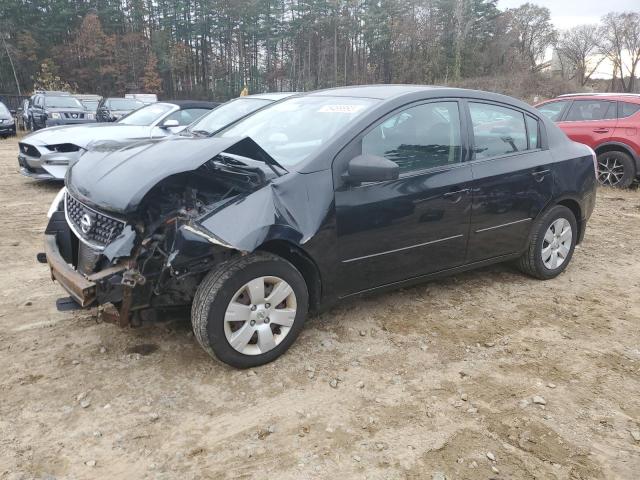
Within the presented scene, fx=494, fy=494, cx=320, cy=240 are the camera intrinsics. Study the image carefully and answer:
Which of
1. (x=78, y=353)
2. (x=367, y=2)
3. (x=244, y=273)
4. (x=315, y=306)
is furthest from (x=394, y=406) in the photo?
(x=367, y=2)

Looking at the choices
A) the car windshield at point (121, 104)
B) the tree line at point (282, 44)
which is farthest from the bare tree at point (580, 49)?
the car windshield at point (121, 104)

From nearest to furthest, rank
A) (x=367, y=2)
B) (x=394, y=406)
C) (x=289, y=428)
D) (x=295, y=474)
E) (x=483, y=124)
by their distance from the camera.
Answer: (x=295, y=474), (x=289, y=428), (x=394, y=406), (x=483, y=124), (x=367, y=2)

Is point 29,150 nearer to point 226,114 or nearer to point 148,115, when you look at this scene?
point 148,115

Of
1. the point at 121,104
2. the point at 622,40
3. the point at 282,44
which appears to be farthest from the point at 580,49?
the point at 121,104

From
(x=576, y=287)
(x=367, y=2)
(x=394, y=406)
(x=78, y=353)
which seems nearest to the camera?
(x=394, y=406)

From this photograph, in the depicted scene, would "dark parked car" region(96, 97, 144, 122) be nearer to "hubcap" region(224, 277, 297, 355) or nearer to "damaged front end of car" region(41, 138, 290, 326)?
"damaged front end of car" region(41, 138, 290, 326)

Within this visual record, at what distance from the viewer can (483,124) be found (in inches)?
153

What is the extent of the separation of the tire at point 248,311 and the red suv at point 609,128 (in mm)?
7841

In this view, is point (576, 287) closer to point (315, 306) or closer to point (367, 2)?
point (315, 306)

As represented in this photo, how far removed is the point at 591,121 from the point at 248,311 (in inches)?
333

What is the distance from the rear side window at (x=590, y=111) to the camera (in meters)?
8.79

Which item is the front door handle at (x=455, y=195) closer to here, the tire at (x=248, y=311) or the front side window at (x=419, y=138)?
the front side window at (x=419, y=138)

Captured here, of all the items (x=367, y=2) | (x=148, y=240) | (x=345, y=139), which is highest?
(x=367, y=2)

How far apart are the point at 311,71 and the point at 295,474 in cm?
4956
